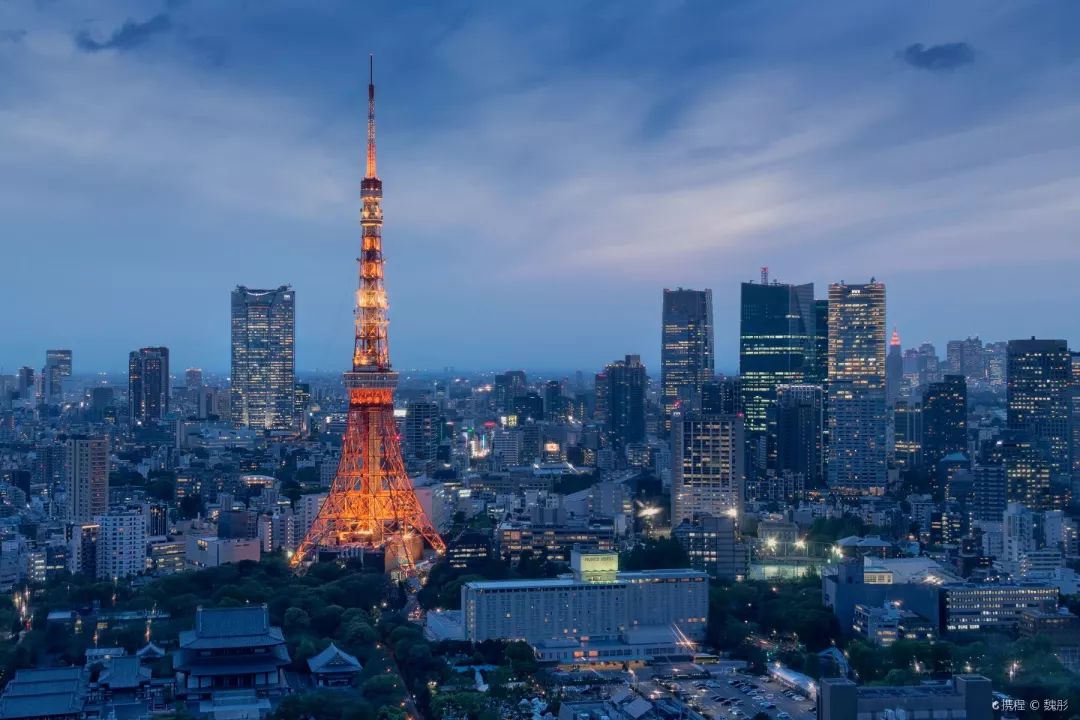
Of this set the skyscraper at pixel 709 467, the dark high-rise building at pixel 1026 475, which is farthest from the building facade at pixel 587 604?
the dark high-rise building at pixel 1026 475

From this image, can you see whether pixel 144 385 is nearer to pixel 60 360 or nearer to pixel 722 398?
pixel 60 360

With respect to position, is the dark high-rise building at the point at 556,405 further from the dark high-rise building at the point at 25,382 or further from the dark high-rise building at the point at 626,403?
the dark high-rise building at the point at 25,382

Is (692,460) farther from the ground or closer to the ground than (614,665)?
farther from the ground

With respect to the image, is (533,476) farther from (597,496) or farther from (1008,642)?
(1008,642)

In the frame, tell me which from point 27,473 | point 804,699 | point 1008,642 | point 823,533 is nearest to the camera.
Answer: point 804,699

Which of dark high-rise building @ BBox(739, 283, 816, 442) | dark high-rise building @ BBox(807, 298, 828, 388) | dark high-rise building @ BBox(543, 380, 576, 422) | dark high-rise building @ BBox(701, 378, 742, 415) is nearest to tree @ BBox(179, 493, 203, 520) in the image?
dark high-rise building @ BBox(701, 378, 742, 415)

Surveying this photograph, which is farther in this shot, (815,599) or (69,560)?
(69,560)

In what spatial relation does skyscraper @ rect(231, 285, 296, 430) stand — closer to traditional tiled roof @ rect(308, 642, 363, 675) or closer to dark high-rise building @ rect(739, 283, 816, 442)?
dark high-rise building @ rect(739, 283, 816, 442)

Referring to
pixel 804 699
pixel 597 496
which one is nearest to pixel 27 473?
pixel 597 496

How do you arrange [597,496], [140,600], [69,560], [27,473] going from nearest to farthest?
[140,600] → [69,560] → [597,496] → [27,473]
